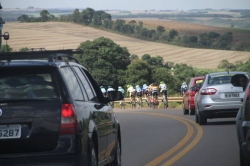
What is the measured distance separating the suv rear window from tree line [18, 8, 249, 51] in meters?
112

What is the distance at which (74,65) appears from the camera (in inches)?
380

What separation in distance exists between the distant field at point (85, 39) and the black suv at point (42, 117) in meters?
94.1

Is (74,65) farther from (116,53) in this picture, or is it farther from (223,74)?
(116,53)

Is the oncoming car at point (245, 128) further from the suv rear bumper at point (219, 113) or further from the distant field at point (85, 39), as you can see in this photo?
the distant field at point (85, 39)

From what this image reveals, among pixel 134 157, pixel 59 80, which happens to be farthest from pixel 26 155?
pixel 134 157

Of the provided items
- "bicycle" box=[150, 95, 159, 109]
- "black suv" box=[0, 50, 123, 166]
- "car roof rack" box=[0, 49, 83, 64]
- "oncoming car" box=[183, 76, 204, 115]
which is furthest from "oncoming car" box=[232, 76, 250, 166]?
"bicycle" box=[150, 95, 159, 109]

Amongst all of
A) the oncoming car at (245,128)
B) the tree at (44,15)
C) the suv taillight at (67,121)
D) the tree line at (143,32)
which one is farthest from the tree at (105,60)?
the suv taillight at (67,121)

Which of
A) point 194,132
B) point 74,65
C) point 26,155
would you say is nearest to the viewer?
point 26,155

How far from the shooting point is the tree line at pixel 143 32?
125450 millimetres

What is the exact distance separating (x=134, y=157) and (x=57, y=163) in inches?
243

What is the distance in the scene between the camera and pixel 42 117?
26.2 feet

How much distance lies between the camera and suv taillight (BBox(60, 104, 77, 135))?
802 cm

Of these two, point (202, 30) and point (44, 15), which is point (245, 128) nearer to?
point (202, 30)

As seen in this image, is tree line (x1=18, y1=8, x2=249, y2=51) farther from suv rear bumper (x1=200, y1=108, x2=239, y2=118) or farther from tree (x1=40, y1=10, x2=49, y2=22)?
suv rear bumper (x1=200, y1=108, x2=239, y2=118)
